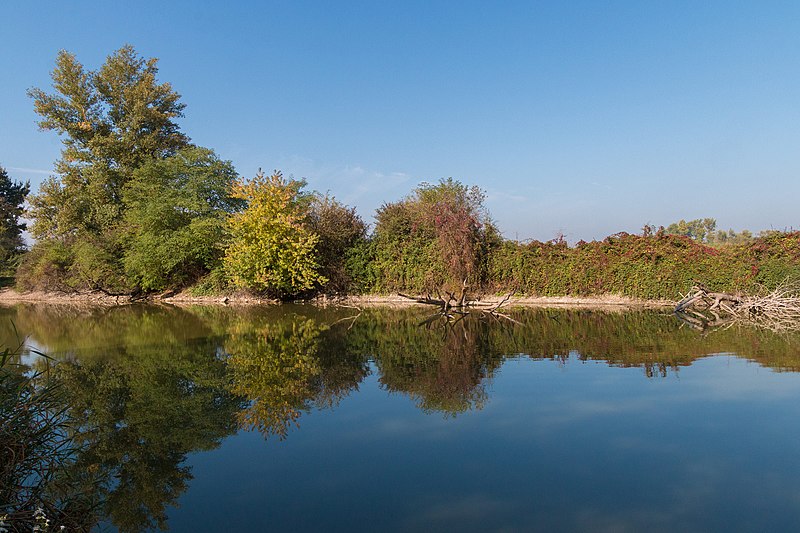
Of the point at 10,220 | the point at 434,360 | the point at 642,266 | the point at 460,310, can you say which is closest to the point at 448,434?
→ the point at 434,360

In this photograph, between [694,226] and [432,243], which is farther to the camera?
[694,226]

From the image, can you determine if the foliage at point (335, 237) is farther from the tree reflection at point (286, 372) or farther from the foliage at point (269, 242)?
the tree reflection at point (286, 372)

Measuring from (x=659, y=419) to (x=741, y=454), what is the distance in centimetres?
118

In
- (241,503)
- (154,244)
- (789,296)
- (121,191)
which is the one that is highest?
(121,191)

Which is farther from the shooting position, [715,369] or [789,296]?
[789,296]

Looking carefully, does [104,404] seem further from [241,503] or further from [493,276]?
[493,276]

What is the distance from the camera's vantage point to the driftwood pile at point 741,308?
14914 millimetres

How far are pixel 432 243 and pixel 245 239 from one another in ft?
28.4

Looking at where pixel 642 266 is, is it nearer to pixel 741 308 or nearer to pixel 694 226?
pixel 741 308

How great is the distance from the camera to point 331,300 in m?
25.5

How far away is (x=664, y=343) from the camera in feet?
38.0

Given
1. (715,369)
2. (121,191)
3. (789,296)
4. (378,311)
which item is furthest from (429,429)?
(121,191)

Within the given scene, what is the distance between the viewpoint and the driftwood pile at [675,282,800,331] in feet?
48.9

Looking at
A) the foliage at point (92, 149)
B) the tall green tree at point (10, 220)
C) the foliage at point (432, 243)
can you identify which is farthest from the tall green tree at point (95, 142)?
the foliage at point (432, 243)
